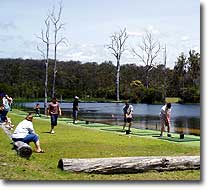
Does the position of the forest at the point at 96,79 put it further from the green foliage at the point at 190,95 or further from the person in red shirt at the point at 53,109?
the person in red shirt at the point at 53,109

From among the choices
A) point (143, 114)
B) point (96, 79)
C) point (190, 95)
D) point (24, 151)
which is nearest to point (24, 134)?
point (24, 151)

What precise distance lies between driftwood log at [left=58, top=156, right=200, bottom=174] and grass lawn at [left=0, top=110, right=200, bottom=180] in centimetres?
9

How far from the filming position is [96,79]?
8.82 meters

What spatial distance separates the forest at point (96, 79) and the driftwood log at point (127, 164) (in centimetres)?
103

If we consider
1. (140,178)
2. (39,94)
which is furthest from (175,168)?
(39,94)

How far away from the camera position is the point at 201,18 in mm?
7539

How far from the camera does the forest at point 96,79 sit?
858cm

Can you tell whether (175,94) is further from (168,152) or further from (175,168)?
(175,168)

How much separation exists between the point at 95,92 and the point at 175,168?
185cm

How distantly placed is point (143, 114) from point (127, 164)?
4.75m

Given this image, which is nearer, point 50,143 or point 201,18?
point 201,18

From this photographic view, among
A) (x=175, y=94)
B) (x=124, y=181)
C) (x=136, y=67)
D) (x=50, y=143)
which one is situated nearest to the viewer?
(x=124, y=181)

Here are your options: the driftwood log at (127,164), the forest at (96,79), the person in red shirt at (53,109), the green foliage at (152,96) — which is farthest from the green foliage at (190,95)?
the person in red shirt at (53,109)

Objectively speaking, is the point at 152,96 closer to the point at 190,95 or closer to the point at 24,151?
the point at 190,95
